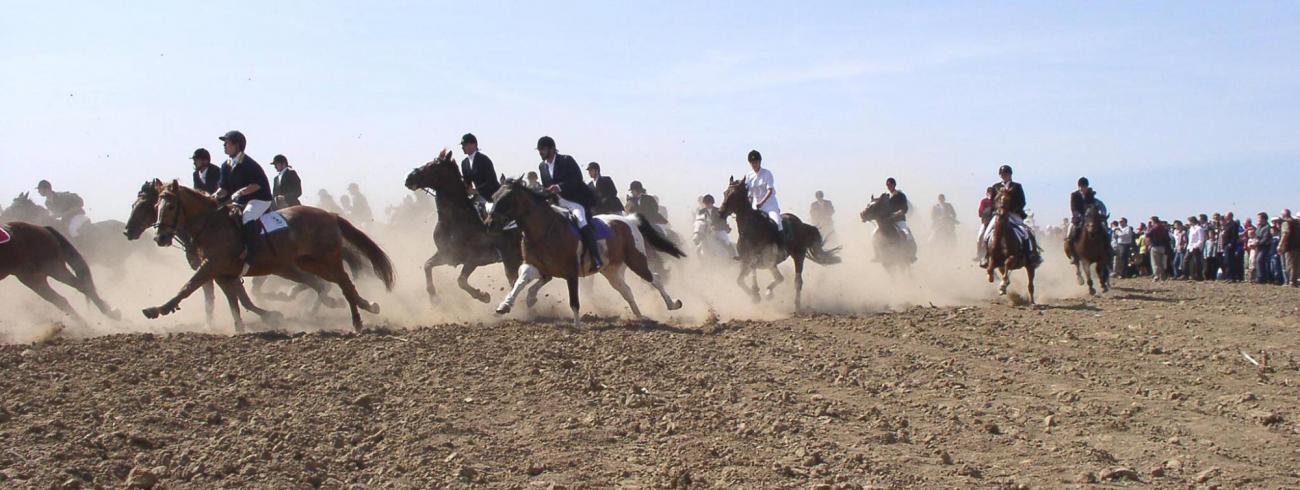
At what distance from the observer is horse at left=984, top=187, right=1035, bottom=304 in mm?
17922

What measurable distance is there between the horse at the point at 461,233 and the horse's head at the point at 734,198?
3.22 metres

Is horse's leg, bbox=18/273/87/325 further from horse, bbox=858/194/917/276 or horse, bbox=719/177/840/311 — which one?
horse, bbox=858/194/917/276

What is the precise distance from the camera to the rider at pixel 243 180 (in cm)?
1355

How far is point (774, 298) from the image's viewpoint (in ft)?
64.0

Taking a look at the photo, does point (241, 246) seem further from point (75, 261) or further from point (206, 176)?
point (75, 261)

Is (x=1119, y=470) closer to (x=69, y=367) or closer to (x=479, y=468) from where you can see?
(x=479, y=468)

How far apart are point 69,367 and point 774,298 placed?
38.5 ft

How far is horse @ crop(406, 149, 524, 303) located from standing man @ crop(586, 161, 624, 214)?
128 inches

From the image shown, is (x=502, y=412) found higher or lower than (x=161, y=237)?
lower

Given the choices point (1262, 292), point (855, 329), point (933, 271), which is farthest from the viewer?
point (933, 271)

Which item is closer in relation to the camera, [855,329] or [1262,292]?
[855,329]

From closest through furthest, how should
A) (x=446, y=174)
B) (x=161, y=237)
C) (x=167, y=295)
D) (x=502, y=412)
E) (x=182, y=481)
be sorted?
(x=182, y=481) < (x=502, y=412) < (x=161, y=237) < (x=446, y=174) < (x=167, y=295)

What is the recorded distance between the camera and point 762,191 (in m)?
18.0

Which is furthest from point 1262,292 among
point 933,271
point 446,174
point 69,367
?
point 69,367
